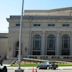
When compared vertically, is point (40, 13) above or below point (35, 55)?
above

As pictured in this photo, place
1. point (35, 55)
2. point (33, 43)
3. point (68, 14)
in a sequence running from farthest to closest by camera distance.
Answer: point (68, 14) → point (33, 43) → point (35, 55)

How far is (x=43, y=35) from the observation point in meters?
85.0

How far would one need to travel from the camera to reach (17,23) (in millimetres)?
84062

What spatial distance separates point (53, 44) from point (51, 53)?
2.68m

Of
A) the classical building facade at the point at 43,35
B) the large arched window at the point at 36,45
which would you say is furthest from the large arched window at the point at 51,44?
the large arched window at the point at 36,45

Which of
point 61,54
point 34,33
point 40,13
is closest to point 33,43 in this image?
point 34,33

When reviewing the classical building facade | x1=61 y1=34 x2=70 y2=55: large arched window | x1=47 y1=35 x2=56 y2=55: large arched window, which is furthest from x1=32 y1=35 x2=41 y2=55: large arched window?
x1=61 y1=34 x2=70 y2=55: large arched window

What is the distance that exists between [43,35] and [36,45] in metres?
3.42

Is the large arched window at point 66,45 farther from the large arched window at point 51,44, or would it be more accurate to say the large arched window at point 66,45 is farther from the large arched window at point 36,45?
the large arched window at point 36,45


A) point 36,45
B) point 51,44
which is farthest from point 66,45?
point 36,45

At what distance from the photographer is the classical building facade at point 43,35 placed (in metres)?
84.1

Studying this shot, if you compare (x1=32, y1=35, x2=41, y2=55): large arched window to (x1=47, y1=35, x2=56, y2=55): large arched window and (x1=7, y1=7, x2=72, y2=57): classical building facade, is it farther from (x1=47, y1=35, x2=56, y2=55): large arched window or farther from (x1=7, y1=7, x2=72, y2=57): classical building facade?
(x1=47, y1=35, x2=56, y2=55): large arched window

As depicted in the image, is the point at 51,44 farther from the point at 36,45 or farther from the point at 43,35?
the point at 36,45

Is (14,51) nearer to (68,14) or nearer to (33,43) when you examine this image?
(33,43)
